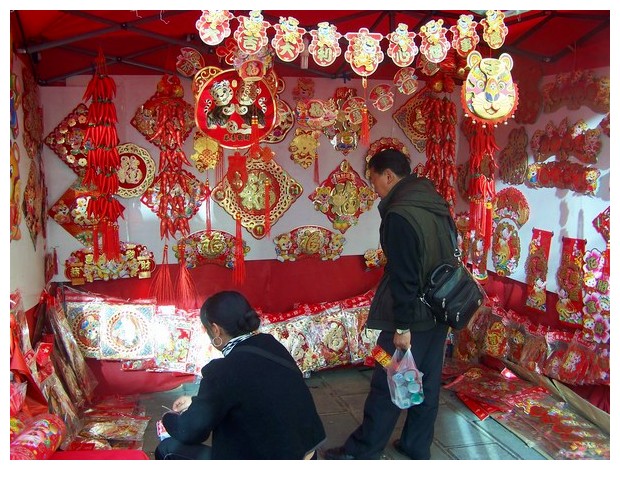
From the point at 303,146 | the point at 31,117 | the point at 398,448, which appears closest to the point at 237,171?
the point at 303,146

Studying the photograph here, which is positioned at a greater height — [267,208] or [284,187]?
[284,187]

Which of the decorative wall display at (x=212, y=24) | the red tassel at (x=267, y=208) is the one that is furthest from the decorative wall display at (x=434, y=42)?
the red tassel at (x=267, y=208)

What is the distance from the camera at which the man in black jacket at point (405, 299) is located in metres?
2.69

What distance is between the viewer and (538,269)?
3.77m

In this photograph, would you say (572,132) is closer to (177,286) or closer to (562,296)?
(562,296)

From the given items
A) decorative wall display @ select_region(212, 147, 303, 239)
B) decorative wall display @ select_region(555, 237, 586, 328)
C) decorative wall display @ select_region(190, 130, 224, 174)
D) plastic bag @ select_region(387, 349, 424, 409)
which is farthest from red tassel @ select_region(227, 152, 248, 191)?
decorative wall display @ select_region(555, 237, 586, 328)

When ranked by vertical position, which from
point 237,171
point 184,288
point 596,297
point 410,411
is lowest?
point 410,411

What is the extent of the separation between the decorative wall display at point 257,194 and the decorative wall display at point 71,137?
91 cm

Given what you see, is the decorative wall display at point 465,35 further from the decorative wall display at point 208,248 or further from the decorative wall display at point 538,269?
the decorative wall display at point 208,248

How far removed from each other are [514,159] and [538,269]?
2.57 feet

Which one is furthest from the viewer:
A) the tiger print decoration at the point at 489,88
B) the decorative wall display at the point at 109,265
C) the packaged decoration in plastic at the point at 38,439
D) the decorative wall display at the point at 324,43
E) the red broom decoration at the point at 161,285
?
the red broom decoration at the point at 161,285

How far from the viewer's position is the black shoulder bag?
2.75 metres

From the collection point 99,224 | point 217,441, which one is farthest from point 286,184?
point 217,441

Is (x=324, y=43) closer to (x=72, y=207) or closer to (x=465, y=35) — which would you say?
(x=465, y=35)
